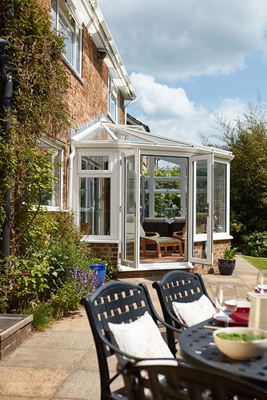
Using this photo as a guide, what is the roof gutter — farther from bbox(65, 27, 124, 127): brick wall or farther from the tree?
the tree

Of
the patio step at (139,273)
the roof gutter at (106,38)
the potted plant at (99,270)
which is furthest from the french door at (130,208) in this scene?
the roof gutter at (106,38)

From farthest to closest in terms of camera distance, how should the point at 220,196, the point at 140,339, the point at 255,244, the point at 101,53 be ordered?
1. the point at 255,244
2. the point at 101,53
3. the point at 220,196
4. the point at 140,339

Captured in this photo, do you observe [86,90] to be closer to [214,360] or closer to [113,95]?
[113,95]

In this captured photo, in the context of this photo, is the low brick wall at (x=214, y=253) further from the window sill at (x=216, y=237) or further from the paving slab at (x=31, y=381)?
the paving slab at (x=31, y=381)

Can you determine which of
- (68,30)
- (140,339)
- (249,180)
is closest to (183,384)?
(140,339)

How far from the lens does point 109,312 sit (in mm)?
3006

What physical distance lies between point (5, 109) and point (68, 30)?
4.55 meters

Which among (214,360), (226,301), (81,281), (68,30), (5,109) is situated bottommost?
(81,281)

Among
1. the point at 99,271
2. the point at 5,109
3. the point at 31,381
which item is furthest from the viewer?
the point at 99,271

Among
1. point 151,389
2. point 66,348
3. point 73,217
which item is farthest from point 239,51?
point 151,389

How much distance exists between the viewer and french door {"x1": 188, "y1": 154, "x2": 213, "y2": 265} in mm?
10000

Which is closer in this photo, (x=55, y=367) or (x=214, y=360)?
(x=214, y=360)

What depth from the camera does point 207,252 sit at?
10156mm

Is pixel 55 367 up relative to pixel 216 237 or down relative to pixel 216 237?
down
